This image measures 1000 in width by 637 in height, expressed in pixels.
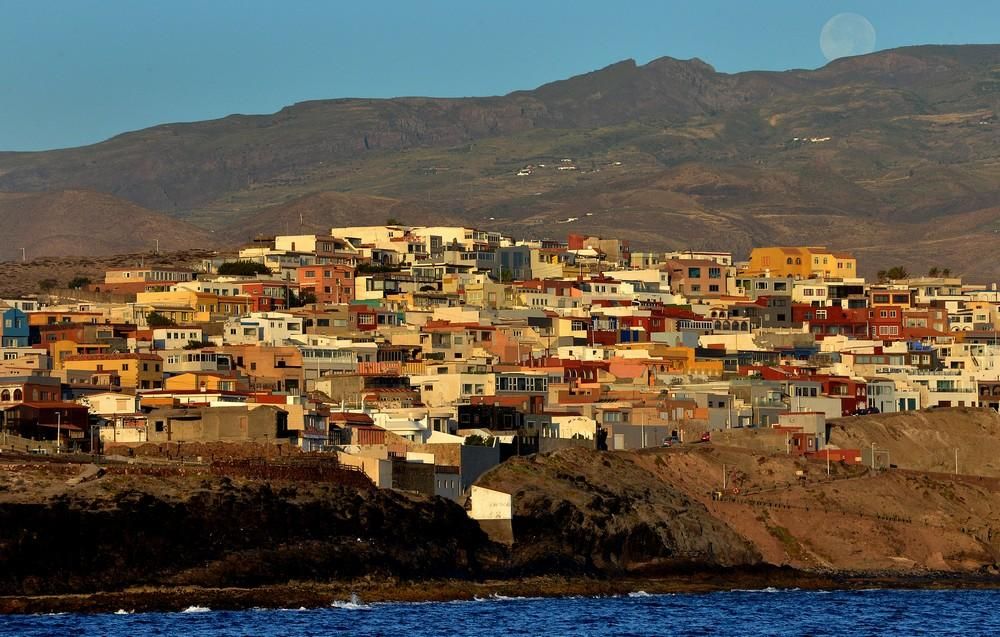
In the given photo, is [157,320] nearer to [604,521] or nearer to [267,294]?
[267,294]

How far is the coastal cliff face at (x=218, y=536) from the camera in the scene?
68250mm

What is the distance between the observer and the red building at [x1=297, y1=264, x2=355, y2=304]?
463 ft

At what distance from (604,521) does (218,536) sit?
54.8 feet

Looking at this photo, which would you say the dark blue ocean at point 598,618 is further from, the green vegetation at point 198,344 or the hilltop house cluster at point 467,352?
the green vegetation at point 198,344

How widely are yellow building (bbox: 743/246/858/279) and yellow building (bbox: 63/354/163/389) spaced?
61.7 m

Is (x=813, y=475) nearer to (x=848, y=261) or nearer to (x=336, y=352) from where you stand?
(x=336, y=352)

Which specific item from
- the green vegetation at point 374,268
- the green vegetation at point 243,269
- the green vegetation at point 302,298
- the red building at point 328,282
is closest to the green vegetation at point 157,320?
the green vegetation at point 302,298

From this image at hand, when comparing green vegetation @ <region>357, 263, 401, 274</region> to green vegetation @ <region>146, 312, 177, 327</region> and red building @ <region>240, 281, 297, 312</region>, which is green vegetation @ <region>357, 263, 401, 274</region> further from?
green vegetation @ <region>146, 312, 177, 327</region>

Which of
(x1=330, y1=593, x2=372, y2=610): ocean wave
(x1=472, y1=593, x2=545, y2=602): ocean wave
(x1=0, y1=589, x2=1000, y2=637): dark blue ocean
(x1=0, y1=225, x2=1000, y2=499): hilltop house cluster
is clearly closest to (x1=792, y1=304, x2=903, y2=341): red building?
(x1=0, y1=225, x2=1000, y2=499): hilltop house cluster

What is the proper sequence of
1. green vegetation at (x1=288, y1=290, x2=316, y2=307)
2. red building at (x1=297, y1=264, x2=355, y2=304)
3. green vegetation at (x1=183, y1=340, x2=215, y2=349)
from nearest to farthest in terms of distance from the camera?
green vegetation at (x1=183, y1=340, x2=215, y2=349)
green vegetation at (x1=288, y1=290, x2=316, y2=307)
red building at (x1=297, y1=264, x2=355, y2=304)

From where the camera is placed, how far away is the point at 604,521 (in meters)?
83.4

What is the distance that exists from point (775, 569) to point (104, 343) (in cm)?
4010

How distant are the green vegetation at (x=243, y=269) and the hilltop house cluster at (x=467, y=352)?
347 mm

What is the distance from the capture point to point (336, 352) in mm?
112750
